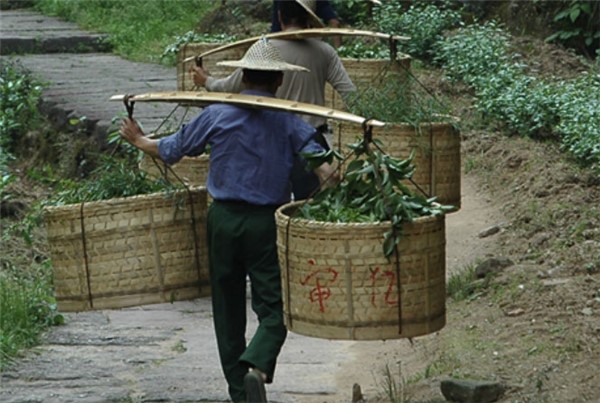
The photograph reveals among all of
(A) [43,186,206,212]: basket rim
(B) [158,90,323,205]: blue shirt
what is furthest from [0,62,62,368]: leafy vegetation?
(B) [158,90,323,205]: blue shirt

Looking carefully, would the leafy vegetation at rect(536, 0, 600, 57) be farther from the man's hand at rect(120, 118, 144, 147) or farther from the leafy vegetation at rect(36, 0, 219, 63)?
the man's hand at rect(120, 118, 144, 147)

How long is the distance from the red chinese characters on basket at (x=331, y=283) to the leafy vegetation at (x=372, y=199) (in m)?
0.11

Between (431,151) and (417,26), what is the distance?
665 centimetres

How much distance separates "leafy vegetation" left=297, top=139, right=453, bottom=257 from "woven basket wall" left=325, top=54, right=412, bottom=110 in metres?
2.73

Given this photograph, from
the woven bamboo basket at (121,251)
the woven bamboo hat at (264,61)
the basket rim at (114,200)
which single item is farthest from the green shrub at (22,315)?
the woven bamboo hat at (264,61)

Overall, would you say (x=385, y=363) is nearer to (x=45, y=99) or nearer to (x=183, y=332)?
(x=183, y=332)

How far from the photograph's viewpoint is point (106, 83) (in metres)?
15.6

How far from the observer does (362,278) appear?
6262mm

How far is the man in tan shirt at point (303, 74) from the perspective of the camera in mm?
8422

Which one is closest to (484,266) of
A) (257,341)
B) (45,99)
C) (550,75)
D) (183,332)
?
(183,332)

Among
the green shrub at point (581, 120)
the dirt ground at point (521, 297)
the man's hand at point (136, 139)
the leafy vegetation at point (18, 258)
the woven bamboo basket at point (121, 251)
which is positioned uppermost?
the man's hand at point (136, 139)

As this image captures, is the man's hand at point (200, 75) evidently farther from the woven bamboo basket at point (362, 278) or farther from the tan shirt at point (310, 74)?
the woven bamboo basket at point (362, 278)

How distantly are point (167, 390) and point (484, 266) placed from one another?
227cm

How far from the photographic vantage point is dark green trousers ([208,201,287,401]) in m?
6.96
